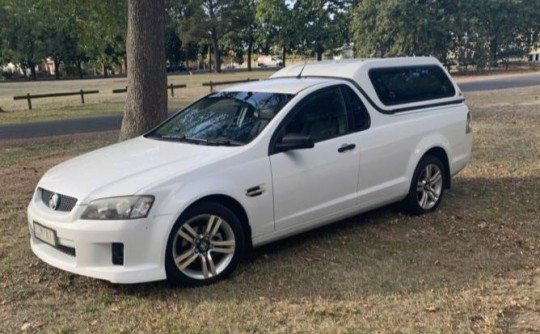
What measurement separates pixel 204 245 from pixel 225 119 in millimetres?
1409

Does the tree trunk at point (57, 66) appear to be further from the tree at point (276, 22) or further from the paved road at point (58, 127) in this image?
the paved road at point (58, 127)

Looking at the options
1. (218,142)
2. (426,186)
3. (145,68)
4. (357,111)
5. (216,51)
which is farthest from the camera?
(216,51)

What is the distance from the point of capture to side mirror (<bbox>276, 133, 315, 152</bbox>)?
→ 465 cm

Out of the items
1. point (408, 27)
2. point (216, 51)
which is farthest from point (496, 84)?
point (216, 51)

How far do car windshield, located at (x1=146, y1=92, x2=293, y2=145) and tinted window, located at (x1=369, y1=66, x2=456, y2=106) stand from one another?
133cm

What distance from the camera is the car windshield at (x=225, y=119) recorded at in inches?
192

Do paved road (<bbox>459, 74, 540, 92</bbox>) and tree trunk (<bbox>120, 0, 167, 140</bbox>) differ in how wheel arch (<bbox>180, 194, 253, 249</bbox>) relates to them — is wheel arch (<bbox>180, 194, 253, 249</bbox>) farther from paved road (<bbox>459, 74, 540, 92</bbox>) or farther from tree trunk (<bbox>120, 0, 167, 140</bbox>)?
paved road (<bbox>459, 74, 540, 92</bbox>)

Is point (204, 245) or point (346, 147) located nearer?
point (204, 245)

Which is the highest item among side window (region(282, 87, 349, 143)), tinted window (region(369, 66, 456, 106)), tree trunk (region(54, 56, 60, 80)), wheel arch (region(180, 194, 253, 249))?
tree trunk (region(54, 56, 60, 80))

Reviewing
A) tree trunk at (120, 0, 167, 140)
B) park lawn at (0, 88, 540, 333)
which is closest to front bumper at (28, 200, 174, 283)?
park lawn at (0, 88, 540, 333)

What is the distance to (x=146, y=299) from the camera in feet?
13.5

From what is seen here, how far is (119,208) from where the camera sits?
3.96 metres

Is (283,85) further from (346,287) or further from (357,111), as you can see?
(346,287)

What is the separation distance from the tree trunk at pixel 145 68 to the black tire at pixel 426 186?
166 inches
